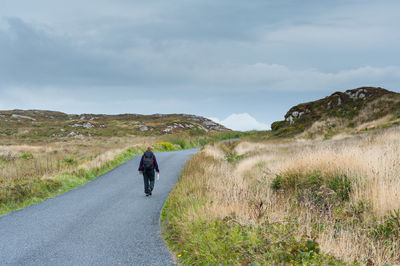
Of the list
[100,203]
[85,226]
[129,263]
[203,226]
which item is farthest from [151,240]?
[100,203]

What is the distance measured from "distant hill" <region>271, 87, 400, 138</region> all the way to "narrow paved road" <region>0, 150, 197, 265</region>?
72.6 ft

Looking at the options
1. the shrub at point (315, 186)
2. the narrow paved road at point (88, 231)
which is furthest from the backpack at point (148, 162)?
the shrub at point (315, 186)

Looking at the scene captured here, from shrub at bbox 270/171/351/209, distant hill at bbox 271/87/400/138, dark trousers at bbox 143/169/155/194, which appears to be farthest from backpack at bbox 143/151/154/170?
distant hill at bbox 271/87/400/138

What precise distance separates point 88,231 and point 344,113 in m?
34.4

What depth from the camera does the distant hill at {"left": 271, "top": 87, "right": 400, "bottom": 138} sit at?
26703 millimetres

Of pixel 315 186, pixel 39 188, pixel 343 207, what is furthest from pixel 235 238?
pixel 39 188

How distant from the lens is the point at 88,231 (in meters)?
6.29

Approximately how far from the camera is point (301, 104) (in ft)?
140

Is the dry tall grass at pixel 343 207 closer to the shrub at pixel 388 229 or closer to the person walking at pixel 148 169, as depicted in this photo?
the shrub at pixel 388 229

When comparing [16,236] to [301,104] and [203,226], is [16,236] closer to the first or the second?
[203,226]

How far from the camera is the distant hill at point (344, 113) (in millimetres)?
26703

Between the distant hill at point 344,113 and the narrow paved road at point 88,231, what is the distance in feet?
72.6

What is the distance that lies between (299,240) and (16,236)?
6.39 meters

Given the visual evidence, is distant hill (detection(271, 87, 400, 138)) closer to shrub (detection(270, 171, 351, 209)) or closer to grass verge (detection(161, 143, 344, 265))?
shrub (detection(270, 171, 351, 209))
